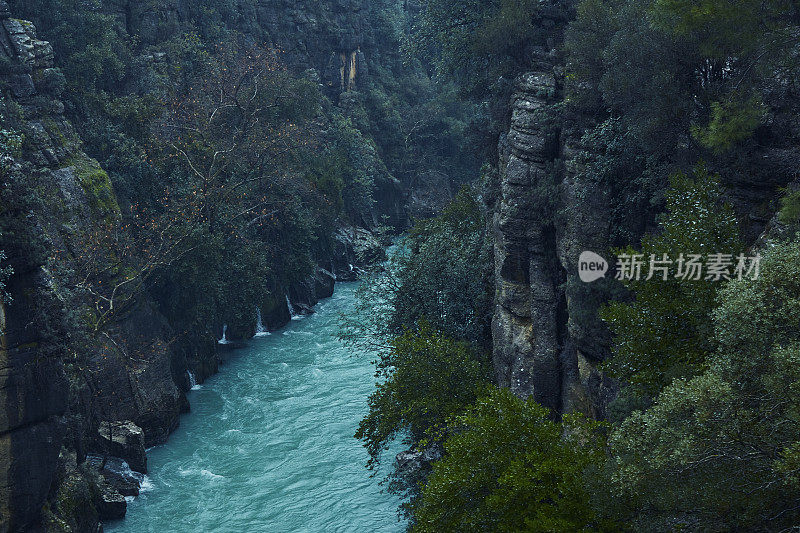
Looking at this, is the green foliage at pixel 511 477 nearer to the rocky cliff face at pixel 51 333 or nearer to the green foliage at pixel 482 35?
the rocky cliff face at pixel 51 333

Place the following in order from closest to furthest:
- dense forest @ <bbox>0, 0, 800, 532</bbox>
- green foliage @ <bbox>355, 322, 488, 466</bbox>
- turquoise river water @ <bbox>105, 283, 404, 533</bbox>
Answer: dense forest @ <bbox>0, 0, 800, 532</bbox>, green foliage @ <bbox>355, 322, 488, 466</bbox>, turquoise river water @ <bbox>105, 283, 404, 533</bbox>

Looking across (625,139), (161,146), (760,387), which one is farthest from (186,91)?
(760,387)

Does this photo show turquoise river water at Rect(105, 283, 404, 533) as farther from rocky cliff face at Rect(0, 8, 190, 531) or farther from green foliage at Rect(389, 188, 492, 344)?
green foliage at Rect(389, 188, 492, 344)

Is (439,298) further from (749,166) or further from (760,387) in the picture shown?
(760,387)

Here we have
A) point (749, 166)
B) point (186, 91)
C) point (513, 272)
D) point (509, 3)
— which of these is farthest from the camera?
point (186, 91)

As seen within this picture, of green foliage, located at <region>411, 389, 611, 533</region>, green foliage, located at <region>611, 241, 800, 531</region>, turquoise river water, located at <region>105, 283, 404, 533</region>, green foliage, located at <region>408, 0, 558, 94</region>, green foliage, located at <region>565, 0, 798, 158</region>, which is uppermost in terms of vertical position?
green foliage, located at <region>408, 0, 558, 94</region>

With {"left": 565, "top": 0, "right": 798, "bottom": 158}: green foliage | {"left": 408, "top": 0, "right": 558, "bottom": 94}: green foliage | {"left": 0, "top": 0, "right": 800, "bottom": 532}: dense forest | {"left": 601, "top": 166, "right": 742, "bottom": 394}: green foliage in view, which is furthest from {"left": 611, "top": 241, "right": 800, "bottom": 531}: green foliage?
{"left": 408, "top": 0, "right": 558, "bottom": 94}: green foliage
